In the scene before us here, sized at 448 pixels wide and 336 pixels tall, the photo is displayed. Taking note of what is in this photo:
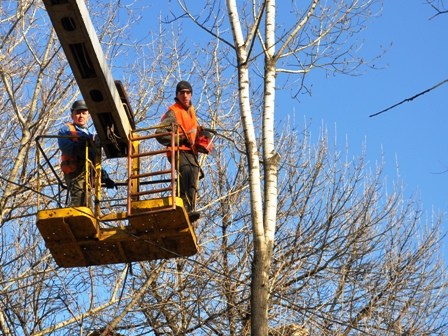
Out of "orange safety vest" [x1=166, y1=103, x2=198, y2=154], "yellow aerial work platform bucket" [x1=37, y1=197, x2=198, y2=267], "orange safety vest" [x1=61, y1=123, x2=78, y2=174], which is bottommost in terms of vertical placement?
"yellow aerial work platform bucket" [x1=37, y1=197, x2=198, y2=267]

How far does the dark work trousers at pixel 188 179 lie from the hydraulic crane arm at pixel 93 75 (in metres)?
0.63

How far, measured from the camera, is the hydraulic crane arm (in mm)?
8961

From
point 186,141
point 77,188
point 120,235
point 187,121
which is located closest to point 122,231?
point 120,235

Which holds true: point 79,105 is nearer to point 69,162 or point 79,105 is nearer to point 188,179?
point 69,162

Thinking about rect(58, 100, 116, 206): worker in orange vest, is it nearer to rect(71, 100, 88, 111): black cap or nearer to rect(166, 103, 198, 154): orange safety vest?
rect(71, 100, 88, 111): black cap

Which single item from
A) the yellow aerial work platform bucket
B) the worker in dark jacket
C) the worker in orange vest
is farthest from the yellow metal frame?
the worker in dark jacket

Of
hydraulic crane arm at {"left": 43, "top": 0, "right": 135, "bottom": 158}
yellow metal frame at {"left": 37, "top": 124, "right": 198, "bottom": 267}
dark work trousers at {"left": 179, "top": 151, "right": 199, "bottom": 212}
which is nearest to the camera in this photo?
hydraulic crane arm at {"left": 43, "top": 0, "right": 135, "bottom": 158}

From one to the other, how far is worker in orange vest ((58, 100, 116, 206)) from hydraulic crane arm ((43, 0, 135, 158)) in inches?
8.9

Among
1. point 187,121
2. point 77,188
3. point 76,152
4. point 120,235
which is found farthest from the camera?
point 187,121

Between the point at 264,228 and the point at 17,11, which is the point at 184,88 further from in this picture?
the point at 17,11

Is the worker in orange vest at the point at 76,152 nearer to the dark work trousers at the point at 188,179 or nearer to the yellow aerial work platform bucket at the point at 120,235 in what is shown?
the yellow aerial work platform bucket at the point at 120,235

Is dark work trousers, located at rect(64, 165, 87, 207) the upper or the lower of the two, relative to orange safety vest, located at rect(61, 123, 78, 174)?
lower

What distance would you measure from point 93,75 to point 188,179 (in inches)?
62.0

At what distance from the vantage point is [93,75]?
9.51 meters
